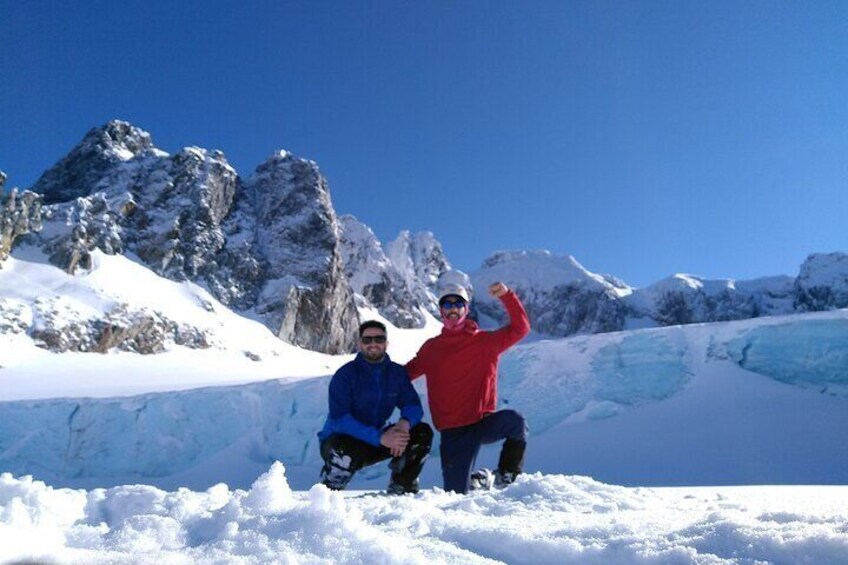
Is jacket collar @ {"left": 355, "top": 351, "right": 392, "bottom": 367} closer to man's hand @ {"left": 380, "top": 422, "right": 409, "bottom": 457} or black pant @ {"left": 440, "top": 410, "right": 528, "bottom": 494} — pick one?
man's hand @ {"left": 380, "top": 422, "right": 409, "bottom": 457}

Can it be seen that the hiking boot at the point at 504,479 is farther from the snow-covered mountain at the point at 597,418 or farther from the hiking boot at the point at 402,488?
the snow-covered mountain at the point at 597,418

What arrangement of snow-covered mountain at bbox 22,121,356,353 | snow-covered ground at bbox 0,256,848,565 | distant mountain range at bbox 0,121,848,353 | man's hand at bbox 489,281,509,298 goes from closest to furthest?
snow-covered ground at bbox 0,256,848,565 → man's hand at bbox 489,281,509,298 → distant mountain range at bbox 0,121,848,353 → snow-covered mountain at bbox 22,121,356,353

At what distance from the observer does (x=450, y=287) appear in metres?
4.13

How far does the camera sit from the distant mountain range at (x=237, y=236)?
42812 mm

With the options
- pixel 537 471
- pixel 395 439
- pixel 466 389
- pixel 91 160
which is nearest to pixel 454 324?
pixel 466 389

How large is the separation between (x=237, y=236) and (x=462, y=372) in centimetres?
4970

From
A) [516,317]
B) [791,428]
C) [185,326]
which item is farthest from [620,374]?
[185,326]

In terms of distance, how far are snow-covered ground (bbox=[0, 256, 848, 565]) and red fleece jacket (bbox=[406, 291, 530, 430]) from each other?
78 centimetres

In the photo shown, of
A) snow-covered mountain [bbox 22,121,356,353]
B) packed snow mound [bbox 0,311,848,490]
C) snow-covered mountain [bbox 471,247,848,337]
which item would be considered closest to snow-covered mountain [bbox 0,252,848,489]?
packed snow mound [bbox 0,311,848,490]

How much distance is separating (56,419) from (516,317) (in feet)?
39.2

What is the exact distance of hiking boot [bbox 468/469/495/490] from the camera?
150 inches

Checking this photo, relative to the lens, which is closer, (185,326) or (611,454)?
(611,454)

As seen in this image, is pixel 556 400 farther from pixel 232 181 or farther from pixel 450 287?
pixel 232 181

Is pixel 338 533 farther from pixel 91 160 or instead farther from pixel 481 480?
pixel 91 160
